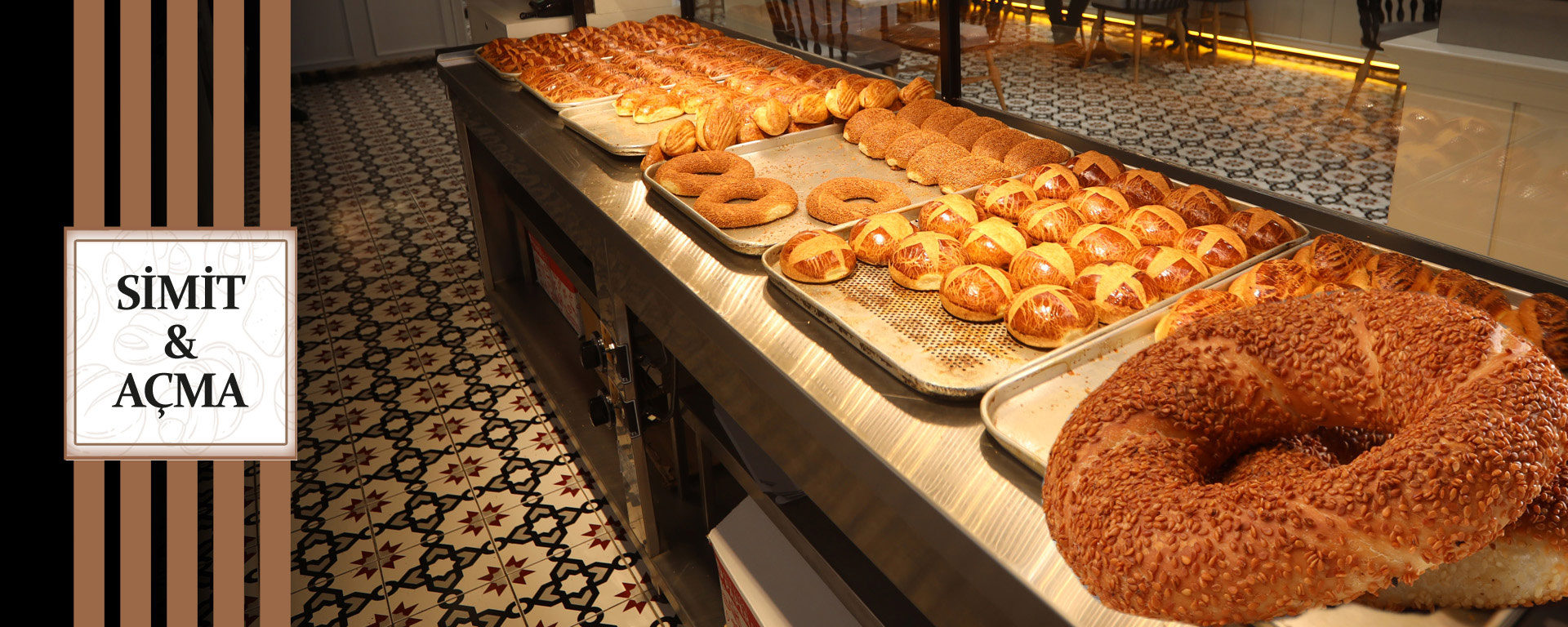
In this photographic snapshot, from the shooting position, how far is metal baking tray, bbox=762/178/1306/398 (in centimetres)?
118

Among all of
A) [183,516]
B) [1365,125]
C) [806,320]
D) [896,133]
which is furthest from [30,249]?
[1365,125]

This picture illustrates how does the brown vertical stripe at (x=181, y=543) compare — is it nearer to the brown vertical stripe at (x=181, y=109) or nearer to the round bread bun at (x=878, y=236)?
the brown vertical stripe at (x=181, y=109)

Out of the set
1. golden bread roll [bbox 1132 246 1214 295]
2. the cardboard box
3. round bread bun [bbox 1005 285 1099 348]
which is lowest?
the cardboard box

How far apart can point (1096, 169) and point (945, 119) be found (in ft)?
1.64

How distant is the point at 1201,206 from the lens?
149 cm

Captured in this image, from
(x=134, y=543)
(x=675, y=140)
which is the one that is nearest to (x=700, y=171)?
(x=675, y=140)

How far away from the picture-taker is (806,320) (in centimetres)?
140

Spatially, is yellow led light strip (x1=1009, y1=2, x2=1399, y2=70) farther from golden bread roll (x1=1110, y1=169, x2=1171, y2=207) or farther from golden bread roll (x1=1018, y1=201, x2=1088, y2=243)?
golden bread roll (x1=1018, y1=201, x2=1088, y2=243)

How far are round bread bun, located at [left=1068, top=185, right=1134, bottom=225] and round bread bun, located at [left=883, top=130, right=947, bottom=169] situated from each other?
446 millimetres

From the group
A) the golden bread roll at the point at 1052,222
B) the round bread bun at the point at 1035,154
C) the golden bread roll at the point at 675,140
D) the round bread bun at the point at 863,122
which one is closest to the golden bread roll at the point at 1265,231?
the golden bread roll at the point at 1052,222

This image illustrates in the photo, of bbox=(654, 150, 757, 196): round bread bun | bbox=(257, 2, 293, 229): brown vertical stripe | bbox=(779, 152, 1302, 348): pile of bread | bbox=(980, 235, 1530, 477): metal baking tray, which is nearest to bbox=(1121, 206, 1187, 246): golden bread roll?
bbox=(779, 152, 1302, 348): pile of bread

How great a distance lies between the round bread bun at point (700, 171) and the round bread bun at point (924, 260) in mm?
521

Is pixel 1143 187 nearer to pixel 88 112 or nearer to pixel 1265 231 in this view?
pixel 1265 231

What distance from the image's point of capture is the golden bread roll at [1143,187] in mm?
1580
